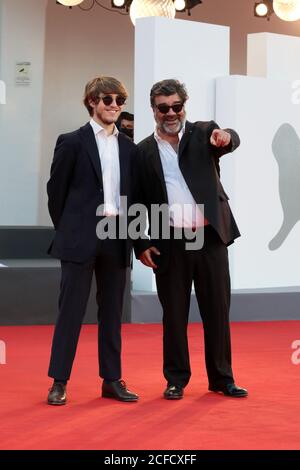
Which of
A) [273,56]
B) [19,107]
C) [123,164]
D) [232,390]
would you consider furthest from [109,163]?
[19,107]

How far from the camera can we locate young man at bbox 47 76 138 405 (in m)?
4.27

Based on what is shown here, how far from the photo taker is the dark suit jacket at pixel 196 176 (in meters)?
4.33

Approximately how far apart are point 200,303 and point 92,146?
34.8 inches

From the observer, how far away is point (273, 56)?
7938mm

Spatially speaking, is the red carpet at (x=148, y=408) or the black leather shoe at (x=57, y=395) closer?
the red carpet at (x=148, y=408)

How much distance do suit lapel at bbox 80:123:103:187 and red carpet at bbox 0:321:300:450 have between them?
3.30 ft

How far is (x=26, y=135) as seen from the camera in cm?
1051

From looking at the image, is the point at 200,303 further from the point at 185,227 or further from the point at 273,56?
the point at 273,56

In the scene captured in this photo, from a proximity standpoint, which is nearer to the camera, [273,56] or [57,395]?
[57,395]

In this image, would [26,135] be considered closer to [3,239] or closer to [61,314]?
[3,239]

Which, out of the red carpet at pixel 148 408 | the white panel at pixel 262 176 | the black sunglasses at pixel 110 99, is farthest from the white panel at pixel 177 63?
the black sunglasses at pixel 110 99

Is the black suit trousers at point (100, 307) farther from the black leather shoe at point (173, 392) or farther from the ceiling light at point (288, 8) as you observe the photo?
the ceiling light at point (288, 8)

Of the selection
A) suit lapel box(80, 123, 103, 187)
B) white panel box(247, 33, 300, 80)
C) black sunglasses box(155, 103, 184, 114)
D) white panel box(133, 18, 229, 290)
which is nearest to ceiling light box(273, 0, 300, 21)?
white panel box(247, 33, 300, 80)
